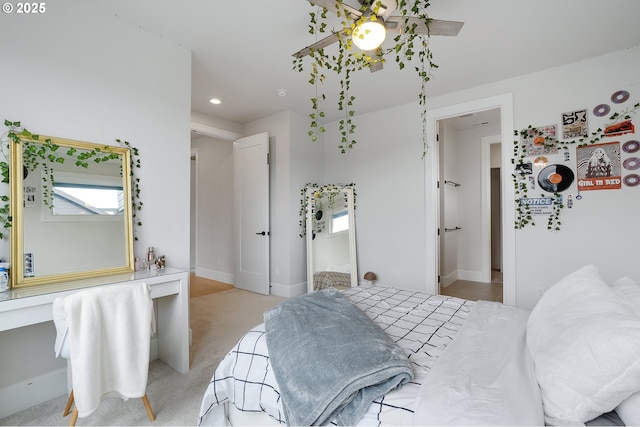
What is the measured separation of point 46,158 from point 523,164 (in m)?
4.02

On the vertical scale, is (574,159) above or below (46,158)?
above

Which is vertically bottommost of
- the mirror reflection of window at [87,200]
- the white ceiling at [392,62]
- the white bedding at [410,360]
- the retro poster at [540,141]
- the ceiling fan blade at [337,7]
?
the white bedding at [410,360]

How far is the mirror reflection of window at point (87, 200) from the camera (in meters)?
1.95

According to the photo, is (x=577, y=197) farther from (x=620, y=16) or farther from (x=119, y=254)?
(x=119, y=254)

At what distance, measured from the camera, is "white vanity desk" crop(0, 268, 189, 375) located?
1.51m

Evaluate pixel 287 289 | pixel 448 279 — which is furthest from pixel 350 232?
pixel 448 279

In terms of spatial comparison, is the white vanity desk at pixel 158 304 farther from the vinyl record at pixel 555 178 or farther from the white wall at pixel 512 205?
the vinyl record at pixel 555 178

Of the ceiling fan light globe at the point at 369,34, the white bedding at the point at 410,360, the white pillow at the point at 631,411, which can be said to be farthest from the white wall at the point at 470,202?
the white pillow at the point at 631,411

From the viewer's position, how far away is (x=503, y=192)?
3188 millimetres

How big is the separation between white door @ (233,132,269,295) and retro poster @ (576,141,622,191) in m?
3.51

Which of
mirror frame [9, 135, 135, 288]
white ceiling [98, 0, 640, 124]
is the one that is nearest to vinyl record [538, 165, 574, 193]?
white ceiling [98, 0, 640, 124]

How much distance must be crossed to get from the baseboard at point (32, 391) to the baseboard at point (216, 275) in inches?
115

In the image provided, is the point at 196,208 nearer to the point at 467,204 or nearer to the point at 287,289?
the point at 287,289

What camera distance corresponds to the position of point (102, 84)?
6.84ft
